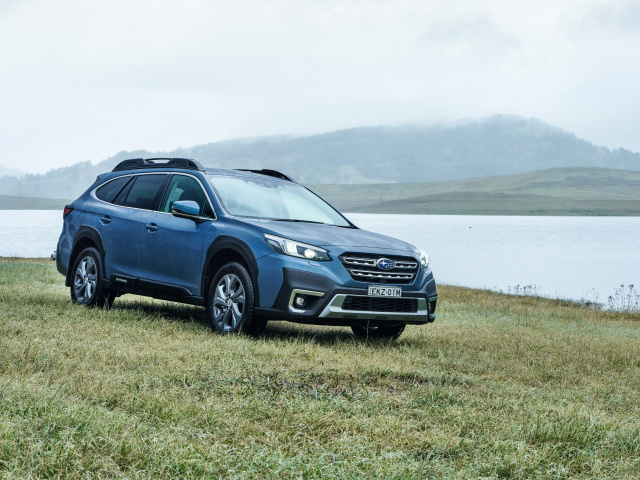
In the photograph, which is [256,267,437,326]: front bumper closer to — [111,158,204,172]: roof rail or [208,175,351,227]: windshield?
[208,175,351,227]: windshield

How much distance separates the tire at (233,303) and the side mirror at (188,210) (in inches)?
29.5

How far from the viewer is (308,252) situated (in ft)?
24.9

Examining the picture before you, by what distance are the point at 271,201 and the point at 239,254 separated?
1.21 m

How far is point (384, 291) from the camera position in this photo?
7.83 metres

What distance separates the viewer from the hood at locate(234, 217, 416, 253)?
304 inches

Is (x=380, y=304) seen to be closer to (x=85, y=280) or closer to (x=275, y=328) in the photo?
(x=275, y=328)

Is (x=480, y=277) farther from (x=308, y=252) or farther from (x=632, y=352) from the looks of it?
(x=308, y=252)

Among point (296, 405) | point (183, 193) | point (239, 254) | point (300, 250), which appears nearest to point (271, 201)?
point (183, 193)

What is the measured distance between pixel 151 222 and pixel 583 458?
20.2 ft

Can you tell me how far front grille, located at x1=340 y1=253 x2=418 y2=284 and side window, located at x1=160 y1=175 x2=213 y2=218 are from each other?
196 cm

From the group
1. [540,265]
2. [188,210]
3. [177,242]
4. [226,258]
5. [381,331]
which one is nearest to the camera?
[226,258]

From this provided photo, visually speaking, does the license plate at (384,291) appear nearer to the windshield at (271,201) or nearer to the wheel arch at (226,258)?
the wheel arch at (226,258)

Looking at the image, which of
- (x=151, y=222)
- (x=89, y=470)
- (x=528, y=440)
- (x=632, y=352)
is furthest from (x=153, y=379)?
(x=632, y=352)

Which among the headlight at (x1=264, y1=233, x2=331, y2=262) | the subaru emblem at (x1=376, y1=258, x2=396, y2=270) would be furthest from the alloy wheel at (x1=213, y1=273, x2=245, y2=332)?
the subaru emblem at (x1=376, y1=258, x2=396, y2=270)
